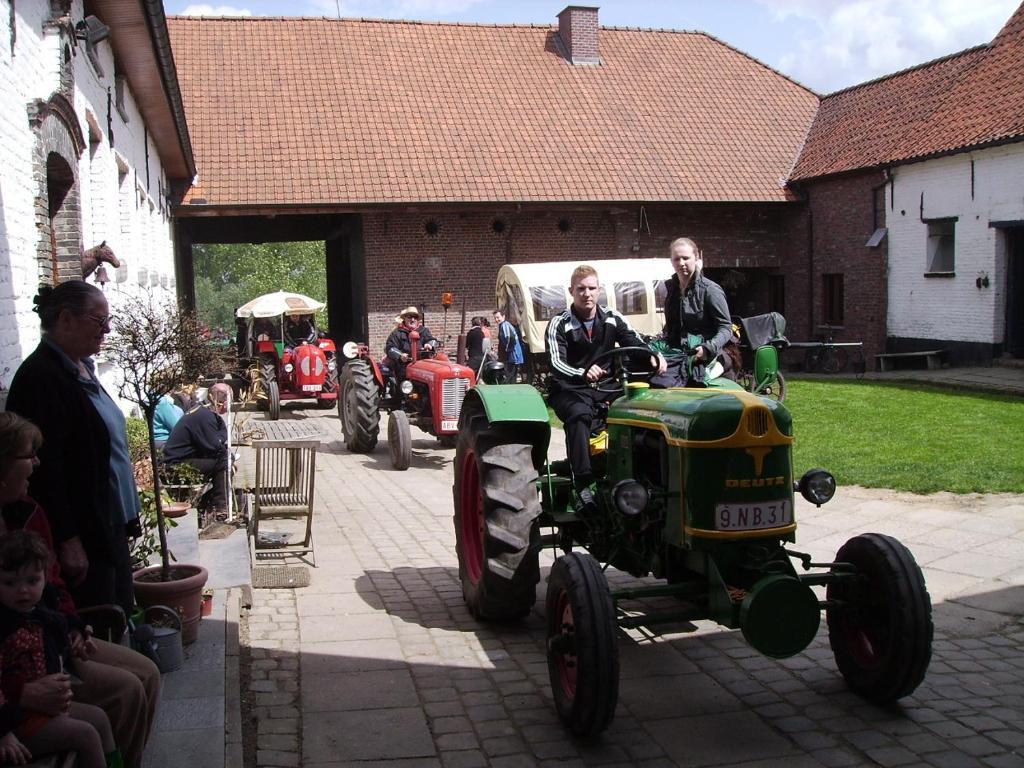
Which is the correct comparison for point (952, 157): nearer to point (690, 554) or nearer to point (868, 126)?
point (868, 126)

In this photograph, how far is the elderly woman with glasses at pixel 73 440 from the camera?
3459 millimetres

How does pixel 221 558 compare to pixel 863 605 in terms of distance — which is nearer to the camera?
pixel 863 605

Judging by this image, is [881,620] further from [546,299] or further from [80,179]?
[546,299]

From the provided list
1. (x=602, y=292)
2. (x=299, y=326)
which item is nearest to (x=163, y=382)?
(x=602, y=292)

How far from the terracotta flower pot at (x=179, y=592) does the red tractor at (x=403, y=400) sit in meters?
6.07

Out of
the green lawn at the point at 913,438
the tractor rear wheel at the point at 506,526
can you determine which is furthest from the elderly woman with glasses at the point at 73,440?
the green lawn at the point at 913,438

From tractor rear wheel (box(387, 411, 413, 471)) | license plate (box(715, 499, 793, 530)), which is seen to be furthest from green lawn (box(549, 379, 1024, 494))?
license plate (box(715, 499, 793, 530))

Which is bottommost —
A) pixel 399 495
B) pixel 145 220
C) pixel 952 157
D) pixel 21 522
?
pixel 399 495

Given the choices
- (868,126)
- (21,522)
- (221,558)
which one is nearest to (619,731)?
(21,522)

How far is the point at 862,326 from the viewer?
22.2 metres

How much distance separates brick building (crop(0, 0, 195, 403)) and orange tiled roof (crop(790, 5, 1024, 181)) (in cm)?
1366

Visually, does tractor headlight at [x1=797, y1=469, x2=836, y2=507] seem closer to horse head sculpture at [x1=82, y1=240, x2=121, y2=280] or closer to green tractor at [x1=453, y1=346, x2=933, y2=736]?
green tractor at [x1=453, y1=346, x2=933, y2=736]

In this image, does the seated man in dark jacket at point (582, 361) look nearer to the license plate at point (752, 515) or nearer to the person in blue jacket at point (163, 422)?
the license plate at point (752, 515)

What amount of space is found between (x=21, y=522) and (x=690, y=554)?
2486mm
